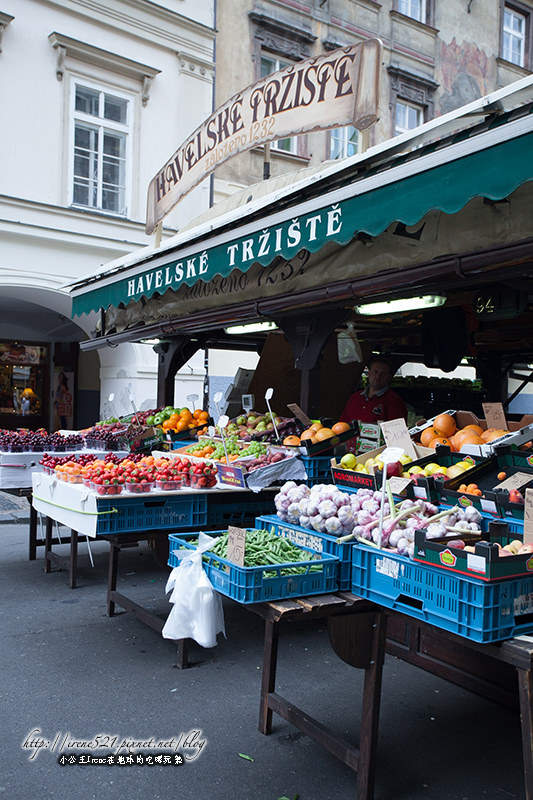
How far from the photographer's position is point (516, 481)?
3.41 meters

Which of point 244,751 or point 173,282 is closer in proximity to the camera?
point 244,751

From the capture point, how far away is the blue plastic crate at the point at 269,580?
2.67 metres

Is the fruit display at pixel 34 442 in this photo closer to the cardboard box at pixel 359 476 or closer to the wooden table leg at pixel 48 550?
the wooden table leg at pixel 48 550

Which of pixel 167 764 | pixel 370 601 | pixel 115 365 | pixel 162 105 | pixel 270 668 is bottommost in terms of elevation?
pixel 167 764

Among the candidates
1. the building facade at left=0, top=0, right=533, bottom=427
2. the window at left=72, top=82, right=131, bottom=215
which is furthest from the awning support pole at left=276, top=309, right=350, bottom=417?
the window at left=72, top=82, right=131, bottom=215

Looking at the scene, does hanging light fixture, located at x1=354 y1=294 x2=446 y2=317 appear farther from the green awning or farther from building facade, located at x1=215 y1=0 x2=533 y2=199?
building facade, located at x1=215 y1=0 x2=533 y2=199

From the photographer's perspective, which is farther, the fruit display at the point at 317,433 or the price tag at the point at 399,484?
the fruit display at the point at 317,433

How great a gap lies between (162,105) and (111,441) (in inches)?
364

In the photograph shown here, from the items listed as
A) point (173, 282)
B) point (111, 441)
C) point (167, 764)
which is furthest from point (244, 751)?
point (111, 441)

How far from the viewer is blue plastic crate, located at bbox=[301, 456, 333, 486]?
201 inches

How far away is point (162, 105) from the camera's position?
525 inches

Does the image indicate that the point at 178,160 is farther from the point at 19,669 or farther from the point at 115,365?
the point at 115,365

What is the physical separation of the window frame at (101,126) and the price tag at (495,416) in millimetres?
9853

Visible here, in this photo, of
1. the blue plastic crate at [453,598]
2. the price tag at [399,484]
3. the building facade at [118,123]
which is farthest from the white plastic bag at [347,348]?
the blue plastic crate at [453,598]
